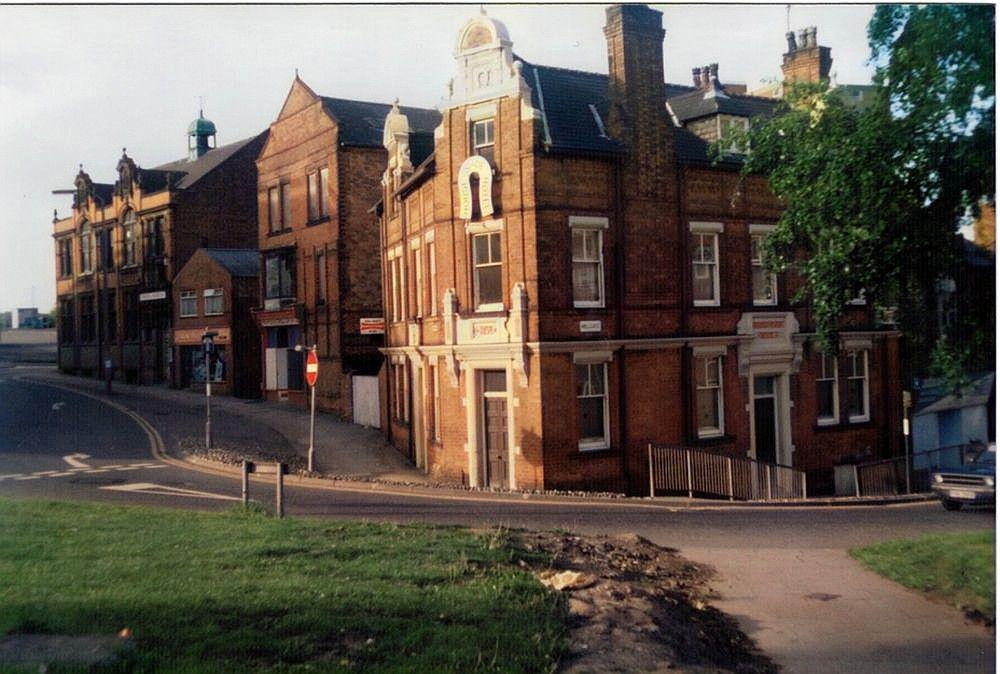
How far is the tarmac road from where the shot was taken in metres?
8.31

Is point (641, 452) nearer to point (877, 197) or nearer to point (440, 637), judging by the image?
point (877, 197)

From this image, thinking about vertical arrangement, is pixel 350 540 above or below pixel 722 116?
below

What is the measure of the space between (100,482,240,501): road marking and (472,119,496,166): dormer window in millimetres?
9206

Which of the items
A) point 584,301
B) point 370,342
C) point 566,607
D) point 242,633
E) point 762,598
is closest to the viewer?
point 242,633

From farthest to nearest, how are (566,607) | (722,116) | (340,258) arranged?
(340,258) → (722,116) → (566,607)

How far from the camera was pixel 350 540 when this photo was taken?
10.3m

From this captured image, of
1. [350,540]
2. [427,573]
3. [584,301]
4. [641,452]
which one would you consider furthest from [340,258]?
[427,573]

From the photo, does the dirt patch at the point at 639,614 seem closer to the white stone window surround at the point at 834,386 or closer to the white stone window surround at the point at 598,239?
the white stone window surround at the point at 598,239

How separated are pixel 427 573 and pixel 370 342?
64.8 ft

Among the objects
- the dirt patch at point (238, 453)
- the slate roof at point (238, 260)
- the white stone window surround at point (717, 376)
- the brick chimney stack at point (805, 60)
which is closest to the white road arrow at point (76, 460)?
the dirt patch at point (238, 453)

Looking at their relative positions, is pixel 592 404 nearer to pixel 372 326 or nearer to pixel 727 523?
pixel 727 523

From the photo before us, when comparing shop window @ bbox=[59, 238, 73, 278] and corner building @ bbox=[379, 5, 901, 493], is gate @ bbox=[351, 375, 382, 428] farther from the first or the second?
shop window @ bbox=[59, 238, 73, 278]

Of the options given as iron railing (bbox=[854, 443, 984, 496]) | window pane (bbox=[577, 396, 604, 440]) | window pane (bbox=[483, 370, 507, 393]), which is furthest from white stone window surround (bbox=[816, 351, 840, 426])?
window pane (bbox=[483, 370, 507, 393])

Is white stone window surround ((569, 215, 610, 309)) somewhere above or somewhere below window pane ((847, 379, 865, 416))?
above
